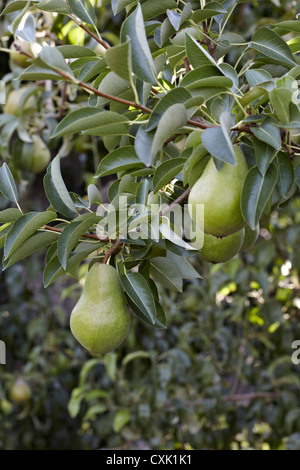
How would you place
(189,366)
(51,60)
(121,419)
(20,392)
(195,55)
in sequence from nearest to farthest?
(51,60) → (195,55) → (121,419) → (189,366) → (20,392)

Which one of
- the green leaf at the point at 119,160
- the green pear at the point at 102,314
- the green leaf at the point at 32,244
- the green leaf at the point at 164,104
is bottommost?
the green pear at the point at 102,314

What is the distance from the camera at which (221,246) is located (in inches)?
24.8

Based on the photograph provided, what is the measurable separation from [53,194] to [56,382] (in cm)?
161

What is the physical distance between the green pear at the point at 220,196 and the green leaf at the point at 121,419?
128 centimetres

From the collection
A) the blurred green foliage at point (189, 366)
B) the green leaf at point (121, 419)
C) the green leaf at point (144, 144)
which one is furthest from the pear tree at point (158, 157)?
the green leaf at point (121, 419)

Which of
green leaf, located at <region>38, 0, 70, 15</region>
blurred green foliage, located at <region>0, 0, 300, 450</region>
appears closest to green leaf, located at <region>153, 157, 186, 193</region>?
green leaf, located at <region>38, 0, 70, 15</region>

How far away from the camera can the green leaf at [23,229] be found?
1.96 ft

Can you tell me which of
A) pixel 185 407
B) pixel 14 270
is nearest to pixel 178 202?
pixel 185 407

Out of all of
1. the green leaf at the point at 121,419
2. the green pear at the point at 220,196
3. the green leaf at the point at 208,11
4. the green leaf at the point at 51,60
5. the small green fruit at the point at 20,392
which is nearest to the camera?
the green leaf at the point at 51,60

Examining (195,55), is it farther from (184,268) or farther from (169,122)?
(184,268)

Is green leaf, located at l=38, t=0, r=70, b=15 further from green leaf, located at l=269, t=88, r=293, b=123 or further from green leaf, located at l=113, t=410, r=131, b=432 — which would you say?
green leaf, located at l=113, t=410, r=131, b=432

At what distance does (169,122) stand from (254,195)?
11cm

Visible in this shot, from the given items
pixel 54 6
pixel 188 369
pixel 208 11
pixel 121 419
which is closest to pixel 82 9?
pixel 54 6

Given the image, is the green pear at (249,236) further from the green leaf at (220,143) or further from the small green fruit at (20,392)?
the small green fruit at (20,392)
